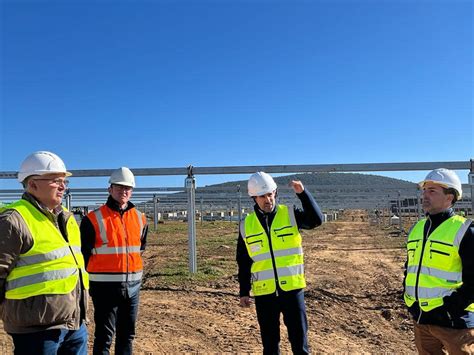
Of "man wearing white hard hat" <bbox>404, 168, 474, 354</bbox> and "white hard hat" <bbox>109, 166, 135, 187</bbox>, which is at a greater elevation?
"white hard hat" <bbox>109, 166, 135, 187</bbox>

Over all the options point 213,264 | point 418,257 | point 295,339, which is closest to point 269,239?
point 295,339

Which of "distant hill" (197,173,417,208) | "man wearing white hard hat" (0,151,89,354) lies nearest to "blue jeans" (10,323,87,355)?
"man wearing white hard hat" (0,151,89,354)

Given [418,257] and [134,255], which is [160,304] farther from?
[418,257]

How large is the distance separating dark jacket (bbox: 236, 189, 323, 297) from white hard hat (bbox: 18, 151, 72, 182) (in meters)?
1.65

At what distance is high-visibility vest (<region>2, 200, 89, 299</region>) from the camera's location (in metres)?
2.41

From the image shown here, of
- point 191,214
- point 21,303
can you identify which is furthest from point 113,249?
point 191,214

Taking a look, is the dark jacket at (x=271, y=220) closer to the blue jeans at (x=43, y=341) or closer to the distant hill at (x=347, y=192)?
the blue jeans at (x=43, y=341)

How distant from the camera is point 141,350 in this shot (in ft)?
14.9

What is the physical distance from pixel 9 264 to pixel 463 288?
9.01 feet

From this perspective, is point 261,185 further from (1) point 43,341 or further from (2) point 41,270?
(1) point 43,341

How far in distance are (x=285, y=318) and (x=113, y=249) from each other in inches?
60.1

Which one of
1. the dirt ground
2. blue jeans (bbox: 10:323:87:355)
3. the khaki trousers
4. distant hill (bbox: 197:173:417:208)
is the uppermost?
distant hill (bbox: 197:173:417:208)

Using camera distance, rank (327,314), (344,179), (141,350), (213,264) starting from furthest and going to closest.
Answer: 1. (344,179)
2. (213,264)
3. (327,314)
4. (141,350)

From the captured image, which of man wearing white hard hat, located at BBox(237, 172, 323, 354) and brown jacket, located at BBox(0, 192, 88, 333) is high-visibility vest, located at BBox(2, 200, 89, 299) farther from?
man wearing white hard hat, located at BBox(237, 172, 323, 354)
